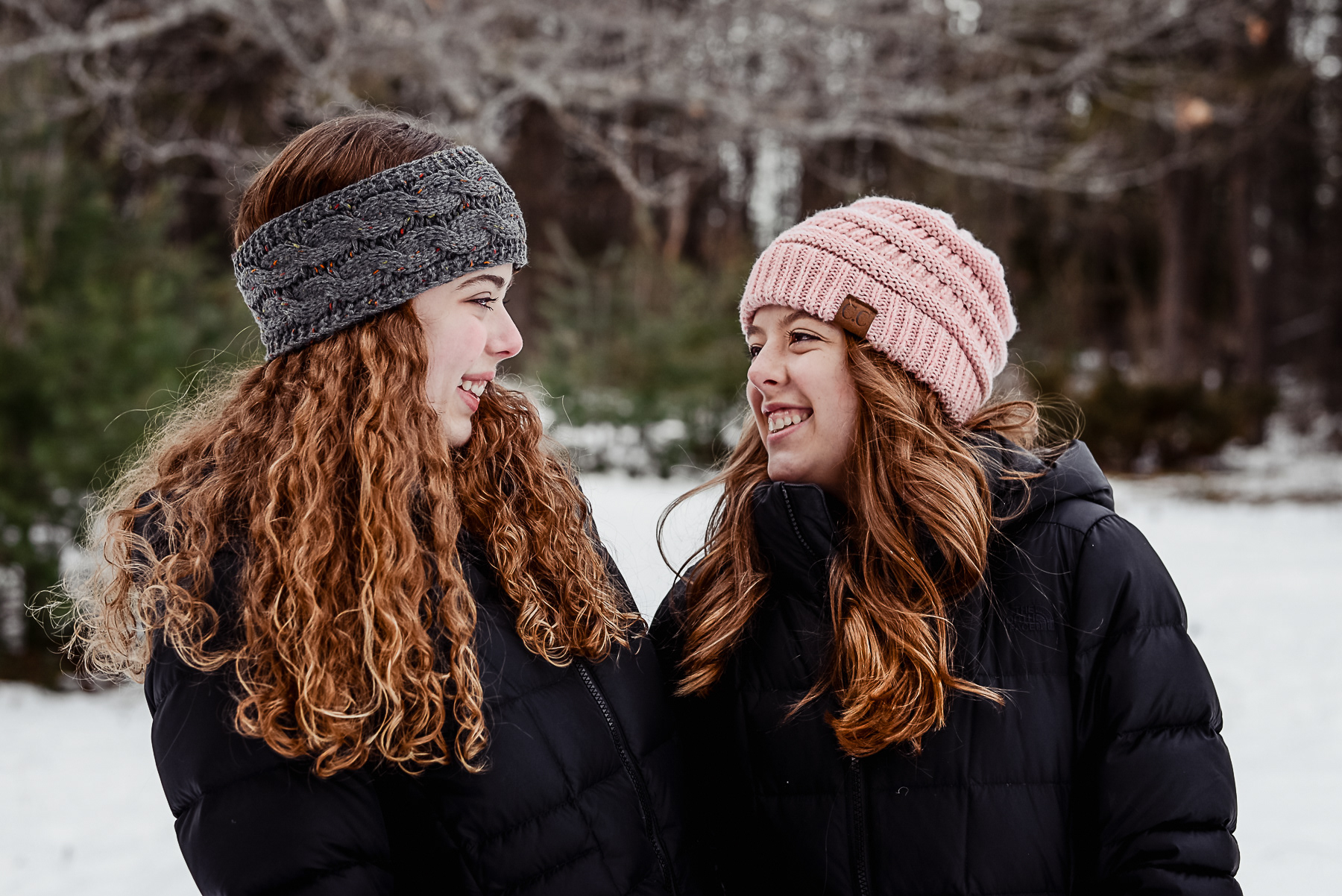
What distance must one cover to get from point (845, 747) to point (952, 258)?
0.93 metres

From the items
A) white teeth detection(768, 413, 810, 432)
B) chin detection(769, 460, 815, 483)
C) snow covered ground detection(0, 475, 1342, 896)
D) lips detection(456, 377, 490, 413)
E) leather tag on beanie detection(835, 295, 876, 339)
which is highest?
lips detection(456, 377, 490, 413)

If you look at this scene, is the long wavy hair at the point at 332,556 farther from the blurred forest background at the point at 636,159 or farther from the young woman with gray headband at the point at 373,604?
the blurred forest background at the point at 636,159

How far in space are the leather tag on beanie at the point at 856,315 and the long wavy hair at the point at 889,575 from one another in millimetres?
37

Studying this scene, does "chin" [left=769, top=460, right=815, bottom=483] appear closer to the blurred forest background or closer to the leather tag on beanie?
the leather tag on beanie

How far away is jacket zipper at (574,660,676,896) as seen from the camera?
1.74 meters

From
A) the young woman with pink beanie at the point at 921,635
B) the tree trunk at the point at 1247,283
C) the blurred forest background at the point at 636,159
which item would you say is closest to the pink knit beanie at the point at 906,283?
the young woman with pink beanie at the point at 921,635

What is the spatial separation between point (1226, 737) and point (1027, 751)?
392 centimetres

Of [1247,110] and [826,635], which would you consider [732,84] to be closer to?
[826,635]

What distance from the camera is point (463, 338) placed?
173 centimetres

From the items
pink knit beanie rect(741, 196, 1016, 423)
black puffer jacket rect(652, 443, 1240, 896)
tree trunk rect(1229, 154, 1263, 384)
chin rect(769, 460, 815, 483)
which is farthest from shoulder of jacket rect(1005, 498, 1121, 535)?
tree trunk rect(1229, 154, 1263, 384)

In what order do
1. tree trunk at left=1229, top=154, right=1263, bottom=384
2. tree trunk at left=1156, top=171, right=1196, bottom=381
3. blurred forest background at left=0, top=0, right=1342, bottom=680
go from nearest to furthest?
blurred forest background at left=0, top=0, right=1342, bottom=680 → tree trunk at left=1156, top=171, right=1196, bottom=381 → tree trunk at left=1229, top=154, right=1263, bottom=384

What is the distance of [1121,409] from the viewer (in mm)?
12750

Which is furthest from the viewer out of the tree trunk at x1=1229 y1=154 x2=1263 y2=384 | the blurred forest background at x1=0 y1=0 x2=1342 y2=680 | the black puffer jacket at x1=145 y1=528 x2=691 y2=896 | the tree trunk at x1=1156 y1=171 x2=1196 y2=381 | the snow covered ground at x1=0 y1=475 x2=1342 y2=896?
the tree trunk at x1=1229 y1=154 x2=1263 y2=384

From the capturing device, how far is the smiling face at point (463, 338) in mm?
1712
